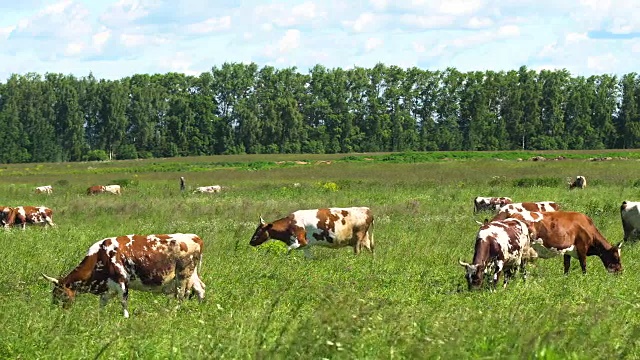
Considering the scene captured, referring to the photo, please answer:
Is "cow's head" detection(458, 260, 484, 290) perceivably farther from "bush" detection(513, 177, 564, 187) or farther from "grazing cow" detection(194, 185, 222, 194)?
"grazing cow" detection(194, 185, 222, 194)

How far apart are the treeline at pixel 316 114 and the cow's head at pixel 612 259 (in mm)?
102521

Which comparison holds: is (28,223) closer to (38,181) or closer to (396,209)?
(396,209)

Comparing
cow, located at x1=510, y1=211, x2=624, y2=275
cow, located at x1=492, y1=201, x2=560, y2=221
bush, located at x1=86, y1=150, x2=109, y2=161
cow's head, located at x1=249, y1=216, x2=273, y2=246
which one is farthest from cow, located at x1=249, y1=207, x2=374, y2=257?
bush, located at x1=86, y1=150, x2=109, y2=161

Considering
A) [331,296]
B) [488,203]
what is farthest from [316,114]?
[331,296]

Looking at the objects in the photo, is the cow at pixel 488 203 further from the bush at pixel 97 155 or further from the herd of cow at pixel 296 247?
the bush at pixel 97 155

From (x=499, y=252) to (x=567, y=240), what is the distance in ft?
9.64

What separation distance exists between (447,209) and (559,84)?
10177 cm

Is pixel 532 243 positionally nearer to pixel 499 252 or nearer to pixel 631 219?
pixel 499 252

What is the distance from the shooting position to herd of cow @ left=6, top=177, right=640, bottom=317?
12.6 m

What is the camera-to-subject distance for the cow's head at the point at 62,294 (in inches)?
470

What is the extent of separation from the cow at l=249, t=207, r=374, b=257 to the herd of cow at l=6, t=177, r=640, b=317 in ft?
0.08

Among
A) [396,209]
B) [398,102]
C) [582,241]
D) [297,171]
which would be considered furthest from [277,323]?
[398,102]

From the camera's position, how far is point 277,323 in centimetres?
953

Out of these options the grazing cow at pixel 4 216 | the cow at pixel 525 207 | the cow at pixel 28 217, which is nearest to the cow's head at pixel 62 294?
the cow at pixel 525 207
